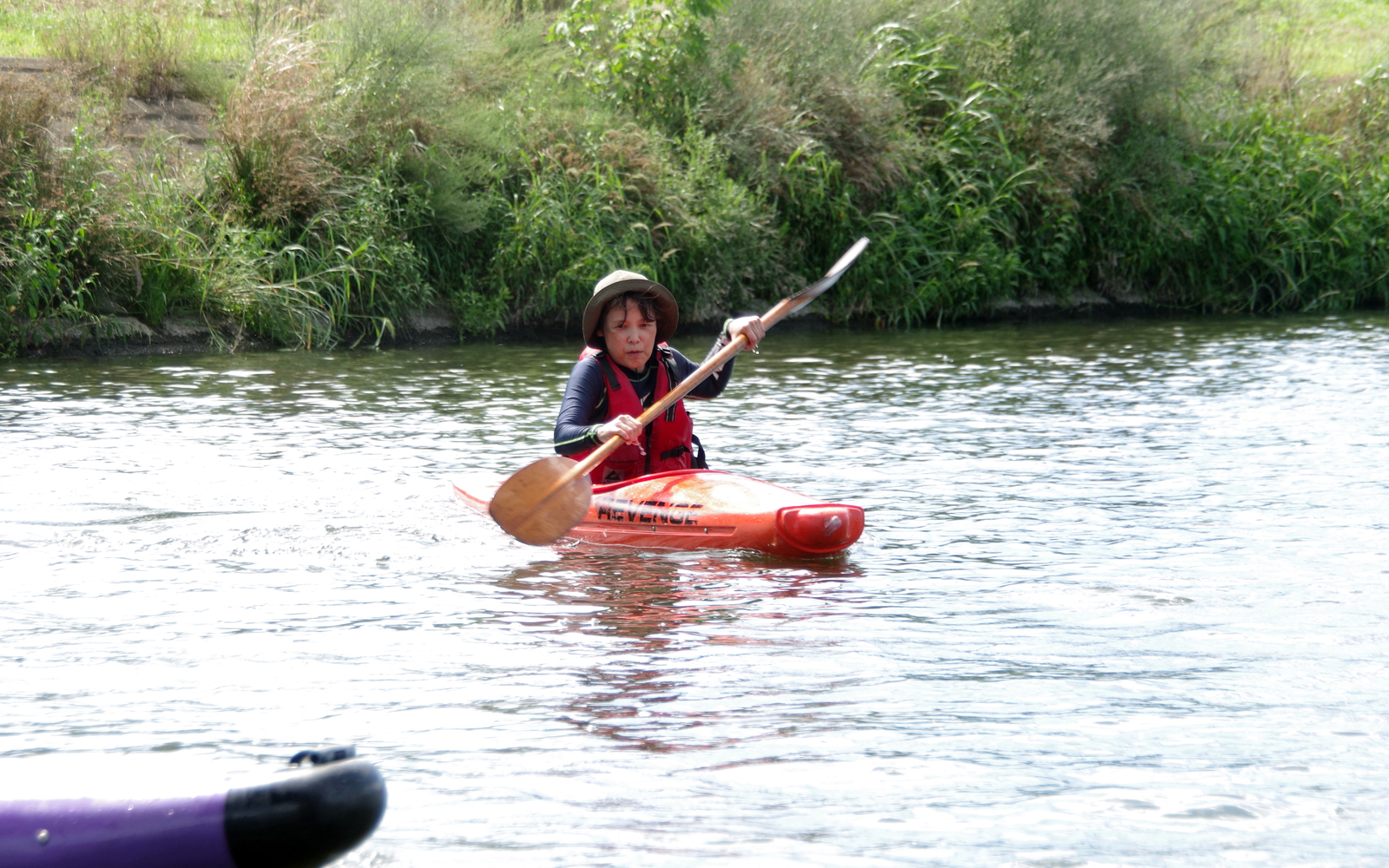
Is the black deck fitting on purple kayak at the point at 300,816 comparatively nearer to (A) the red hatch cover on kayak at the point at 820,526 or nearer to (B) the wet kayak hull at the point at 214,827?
(B) the wet kayak hull at the point at 214,827

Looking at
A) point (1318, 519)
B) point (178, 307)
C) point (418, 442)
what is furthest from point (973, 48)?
point (1318, 519)

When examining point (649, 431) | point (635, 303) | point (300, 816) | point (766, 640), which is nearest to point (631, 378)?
point (649, 431)

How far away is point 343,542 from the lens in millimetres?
5223

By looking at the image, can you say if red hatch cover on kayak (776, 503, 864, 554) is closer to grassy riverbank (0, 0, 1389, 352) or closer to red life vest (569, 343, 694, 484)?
red life vest (569, 343, 694, 484)

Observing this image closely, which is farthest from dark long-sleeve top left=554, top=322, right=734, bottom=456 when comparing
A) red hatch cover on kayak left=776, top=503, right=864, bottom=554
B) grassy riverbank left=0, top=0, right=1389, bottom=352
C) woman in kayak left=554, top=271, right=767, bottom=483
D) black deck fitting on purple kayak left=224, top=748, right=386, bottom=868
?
grassy riverbank left=0, top=0, right=1389, bottom=352

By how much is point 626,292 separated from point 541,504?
86 centimetres

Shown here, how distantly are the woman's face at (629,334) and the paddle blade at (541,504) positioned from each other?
2.04 ft

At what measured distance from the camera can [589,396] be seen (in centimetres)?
544

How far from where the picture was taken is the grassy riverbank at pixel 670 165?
1098cm

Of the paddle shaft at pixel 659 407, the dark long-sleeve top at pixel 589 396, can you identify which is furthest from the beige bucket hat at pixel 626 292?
the paddle shaft at pixel 659 407

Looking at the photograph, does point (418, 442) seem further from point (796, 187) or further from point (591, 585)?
point (796, 187)

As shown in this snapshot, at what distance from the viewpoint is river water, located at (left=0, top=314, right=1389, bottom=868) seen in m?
2.73

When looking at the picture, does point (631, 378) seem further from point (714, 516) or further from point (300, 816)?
point (300, 816)

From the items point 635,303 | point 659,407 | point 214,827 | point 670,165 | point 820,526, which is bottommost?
point 820,526
